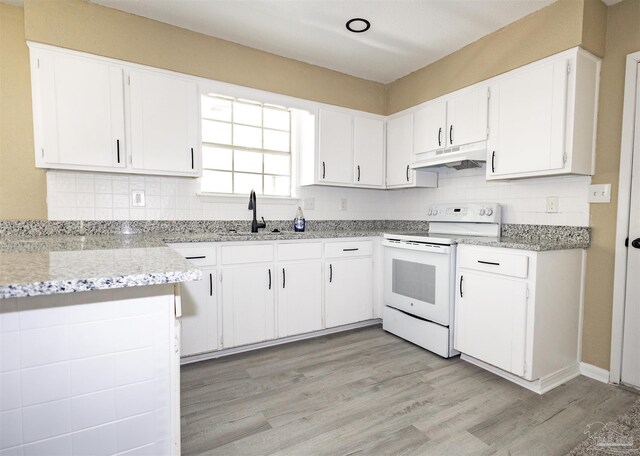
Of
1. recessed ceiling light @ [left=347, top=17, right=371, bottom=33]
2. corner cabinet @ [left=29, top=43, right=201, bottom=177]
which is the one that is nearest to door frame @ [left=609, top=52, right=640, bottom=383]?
recessed ceiling light @ [left=347, top=17, right=371, bottom=33]

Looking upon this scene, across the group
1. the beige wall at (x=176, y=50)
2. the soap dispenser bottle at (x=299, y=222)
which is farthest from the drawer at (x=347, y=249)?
the beige wall at (x=176, y=50)

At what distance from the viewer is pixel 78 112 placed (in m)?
2.22

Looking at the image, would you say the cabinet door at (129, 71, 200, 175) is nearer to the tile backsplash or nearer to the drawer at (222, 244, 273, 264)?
the tile backsplash

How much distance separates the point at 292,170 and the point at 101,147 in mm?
1676

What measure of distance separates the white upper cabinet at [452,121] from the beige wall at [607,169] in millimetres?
734

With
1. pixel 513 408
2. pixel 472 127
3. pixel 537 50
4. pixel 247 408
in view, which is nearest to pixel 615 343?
pixel 513 408

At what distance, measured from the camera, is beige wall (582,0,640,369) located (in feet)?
7.09

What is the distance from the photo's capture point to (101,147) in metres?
2.29

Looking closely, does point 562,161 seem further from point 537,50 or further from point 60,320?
point 60,320

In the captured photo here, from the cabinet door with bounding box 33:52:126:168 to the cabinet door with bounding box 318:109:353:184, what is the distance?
5.49 ft

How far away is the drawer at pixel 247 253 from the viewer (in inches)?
98.1

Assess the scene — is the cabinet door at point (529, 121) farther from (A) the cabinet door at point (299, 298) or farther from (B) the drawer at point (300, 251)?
→ (A) the cabinet door at point (299, 298)

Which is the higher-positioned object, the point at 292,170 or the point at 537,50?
the point at 537,50

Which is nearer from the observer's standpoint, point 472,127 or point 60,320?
point 60,320
